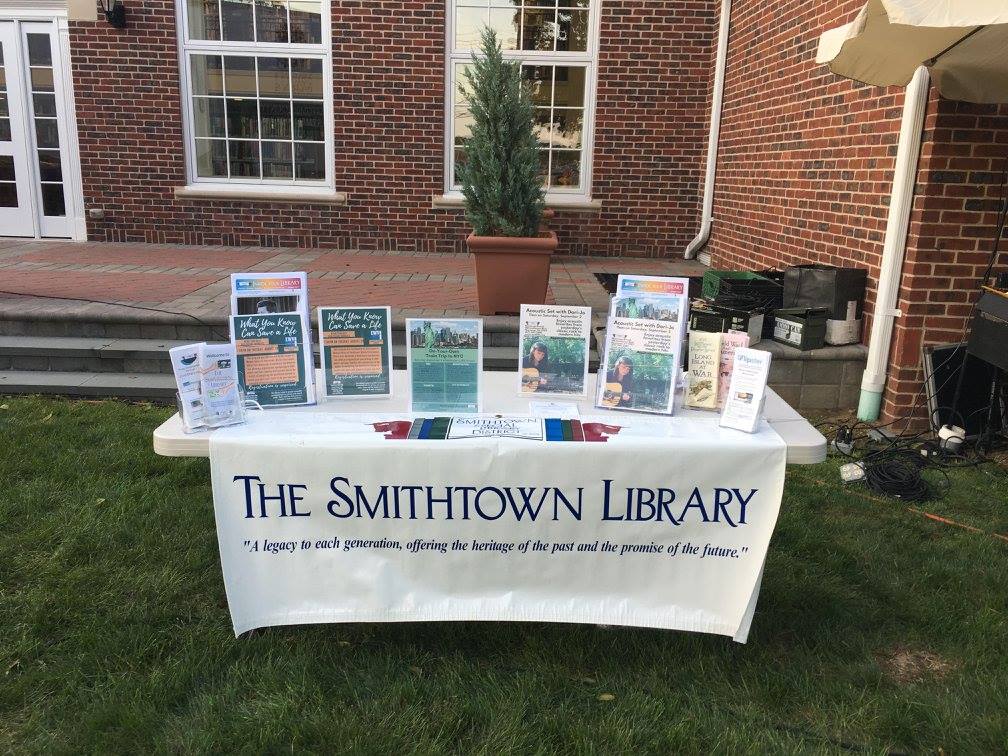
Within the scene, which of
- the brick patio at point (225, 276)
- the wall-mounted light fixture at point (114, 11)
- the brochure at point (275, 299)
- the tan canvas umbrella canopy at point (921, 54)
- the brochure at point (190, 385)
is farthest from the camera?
the wall-mounted light fixture at point (114, 11)

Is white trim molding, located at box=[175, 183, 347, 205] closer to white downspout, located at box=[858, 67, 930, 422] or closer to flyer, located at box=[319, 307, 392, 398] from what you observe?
white downspout, located at box=[858, 67, 930, 422]

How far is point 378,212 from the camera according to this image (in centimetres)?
862

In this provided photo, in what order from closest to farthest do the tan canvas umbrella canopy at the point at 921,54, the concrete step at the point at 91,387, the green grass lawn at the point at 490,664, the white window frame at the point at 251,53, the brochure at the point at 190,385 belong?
the green grass lawn at the point at 490,664
the brochure at the point at 190,385
the tan canvas umbrella canopy at the point at 921,54
the concrete step at the point at 91,387
the white window frame at the point at 251,53

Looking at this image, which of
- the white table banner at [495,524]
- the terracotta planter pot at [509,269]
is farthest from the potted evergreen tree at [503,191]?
the white table banner at [495,524]

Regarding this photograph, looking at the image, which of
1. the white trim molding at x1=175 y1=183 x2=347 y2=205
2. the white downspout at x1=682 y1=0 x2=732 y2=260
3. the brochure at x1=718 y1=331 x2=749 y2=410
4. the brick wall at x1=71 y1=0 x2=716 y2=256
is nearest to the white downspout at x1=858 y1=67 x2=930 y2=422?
the brochure at x1=718 y1=331 x2=749 y2=410

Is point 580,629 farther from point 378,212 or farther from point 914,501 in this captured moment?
point 378,212

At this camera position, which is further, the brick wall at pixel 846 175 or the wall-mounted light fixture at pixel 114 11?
the wall-mounted light fixture at pixel 114 11

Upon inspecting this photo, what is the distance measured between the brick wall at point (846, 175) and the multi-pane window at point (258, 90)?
4.30 metres

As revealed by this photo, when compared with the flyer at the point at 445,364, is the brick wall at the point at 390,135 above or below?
above

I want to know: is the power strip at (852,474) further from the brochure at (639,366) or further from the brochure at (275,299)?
the brochure at (275,299)

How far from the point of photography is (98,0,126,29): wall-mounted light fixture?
800 cm

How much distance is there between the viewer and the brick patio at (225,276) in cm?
556

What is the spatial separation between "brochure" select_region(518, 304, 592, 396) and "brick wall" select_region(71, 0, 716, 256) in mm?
6307

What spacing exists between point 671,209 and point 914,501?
5599 mm
